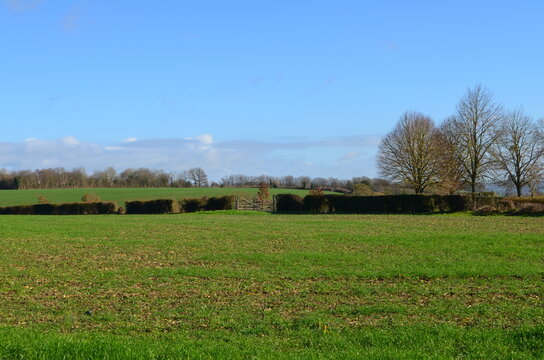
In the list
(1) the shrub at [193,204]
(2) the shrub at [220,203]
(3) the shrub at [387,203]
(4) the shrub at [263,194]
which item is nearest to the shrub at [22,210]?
(1) the shrub at [193,204]

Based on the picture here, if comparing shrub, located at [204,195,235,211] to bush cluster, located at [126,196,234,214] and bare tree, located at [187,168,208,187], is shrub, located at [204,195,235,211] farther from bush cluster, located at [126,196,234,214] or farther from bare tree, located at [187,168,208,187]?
bare tree, located at [187,168,208,187]

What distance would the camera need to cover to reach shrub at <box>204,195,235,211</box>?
64.9m

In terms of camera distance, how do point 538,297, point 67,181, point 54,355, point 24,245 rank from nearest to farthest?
1. point 54,355
2. point 538,297
3. point 24,245
4. point 67,181

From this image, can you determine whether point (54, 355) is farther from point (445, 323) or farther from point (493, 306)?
point (493, 306)

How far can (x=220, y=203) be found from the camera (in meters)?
65.2

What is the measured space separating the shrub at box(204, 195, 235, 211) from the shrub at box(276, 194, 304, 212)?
19.1ft

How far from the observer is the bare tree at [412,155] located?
229 feet

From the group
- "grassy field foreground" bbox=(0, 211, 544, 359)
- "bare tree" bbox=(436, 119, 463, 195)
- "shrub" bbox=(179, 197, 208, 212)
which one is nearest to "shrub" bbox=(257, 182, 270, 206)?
"shrub" bbox=(179, 197, 208, 212)

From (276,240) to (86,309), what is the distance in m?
15.1

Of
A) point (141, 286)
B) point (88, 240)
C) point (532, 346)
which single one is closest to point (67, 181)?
point (88, 240)

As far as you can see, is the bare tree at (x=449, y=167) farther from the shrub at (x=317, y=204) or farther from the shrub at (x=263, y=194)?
the shrub at (x=263, y=194)

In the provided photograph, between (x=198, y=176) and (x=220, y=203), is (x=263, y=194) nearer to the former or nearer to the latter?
(x=220, y=203)

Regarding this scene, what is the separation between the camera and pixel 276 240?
2630cm

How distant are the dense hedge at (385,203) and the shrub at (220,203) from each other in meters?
6.50
